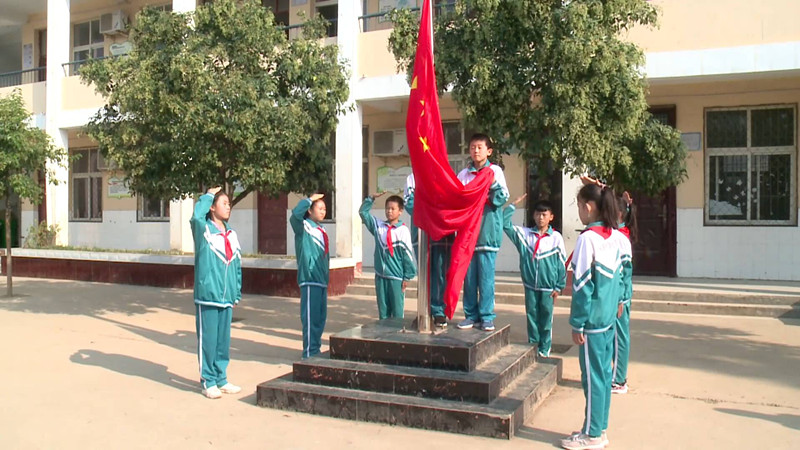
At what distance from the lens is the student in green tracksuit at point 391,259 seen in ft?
23.1

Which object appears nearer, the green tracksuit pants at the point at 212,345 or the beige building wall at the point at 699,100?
the green tracksuit pants at the point at 212,345

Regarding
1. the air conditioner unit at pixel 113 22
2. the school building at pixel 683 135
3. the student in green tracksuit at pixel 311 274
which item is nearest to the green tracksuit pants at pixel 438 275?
the student in green tracksuit at pixel 311 274

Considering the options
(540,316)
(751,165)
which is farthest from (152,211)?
(751,165)

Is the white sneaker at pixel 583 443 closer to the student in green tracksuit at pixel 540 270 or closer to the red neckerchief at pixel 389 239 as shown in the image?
the student in green tracksuit at pixel 540 270

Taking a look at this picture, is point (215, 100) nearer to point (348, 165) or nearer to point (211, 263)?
point (211, 263)

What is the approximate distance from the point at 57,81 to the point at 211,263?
12844mm

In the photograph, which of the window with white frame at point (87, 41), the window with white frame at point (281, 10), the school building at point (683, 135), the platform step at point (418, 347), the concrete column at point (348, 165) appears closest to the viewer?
the platform step at point (418, 347)

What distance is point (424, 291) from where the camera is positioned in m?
5.71

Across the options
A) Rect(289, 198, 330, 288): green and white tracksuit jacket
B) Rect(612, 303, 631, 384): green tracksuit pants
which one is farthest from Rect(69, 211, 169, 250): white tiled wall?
Rect(612, 303, 631, 384): green tracksuit pants

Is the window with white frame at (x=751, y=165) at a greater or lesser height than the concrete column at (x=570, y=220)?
greater

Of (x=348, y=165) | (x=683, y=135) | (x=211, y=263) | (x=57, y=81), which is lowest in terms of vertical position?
(x=211, y=263)

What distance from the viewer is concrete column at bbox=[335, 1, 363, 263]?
12.5m

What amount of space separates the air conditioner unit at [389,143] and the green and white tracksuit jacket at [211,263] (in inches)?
340

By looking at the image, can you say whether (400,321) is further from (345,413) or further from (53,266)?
(53,266)
